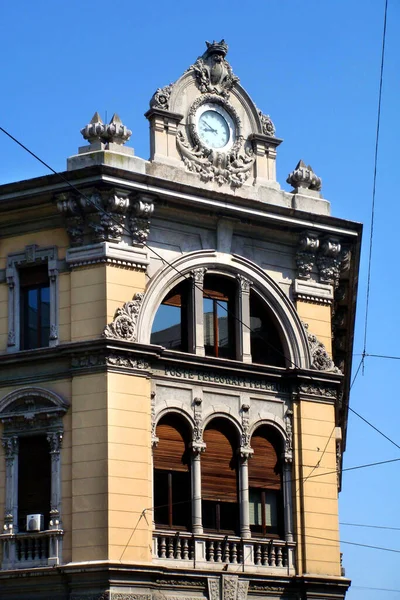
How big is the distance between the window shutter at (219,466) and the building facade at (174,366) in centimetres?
4

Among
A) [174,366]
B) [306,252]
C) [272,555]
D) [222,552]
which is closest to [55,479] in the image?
[174,366]

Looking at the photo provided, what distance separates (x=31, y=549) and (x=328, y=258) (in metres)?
9.98

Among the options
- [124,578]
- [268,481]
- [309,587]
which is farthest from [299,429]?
[124,578]

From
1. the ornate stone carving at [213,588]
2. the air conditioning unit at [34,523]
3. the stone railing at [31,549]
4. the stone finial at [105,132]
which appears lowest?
the ornate stone carving at [213,588]

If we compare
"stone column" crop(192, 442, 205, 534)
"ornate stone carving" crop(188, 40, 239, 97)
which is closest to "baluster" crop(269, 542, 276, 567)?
"stone column" crop(192, 442, 205, 534)

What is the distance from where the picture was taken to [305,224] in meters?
33.9

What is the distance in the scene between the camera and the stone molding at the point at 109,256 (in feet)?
102

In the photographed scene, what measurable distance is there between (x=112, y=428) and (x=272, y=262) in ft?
20.4

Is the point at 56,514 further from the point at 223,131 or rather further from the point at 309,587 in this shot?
the point at 223,131

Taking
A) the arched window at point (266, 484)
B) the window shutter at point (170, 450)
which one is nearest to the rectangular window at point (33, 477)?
the window shutter at point (170, 450)

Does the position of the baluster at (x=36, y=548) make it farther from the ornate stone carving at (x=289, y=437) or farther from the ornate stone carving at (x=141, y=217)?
the ornate stone carving at (x=141, y=217)

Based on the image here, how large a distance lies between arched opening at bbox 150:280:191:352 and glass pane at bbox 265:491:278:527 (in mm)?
3820

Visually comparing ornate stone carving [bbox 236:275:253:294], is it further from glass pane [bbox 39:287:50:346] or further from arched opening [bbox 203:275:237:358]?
glass pane [bbox 39:287:50:346]

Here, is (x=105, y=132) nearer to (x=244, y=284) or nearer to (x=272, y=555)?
(x=244, y=284)
